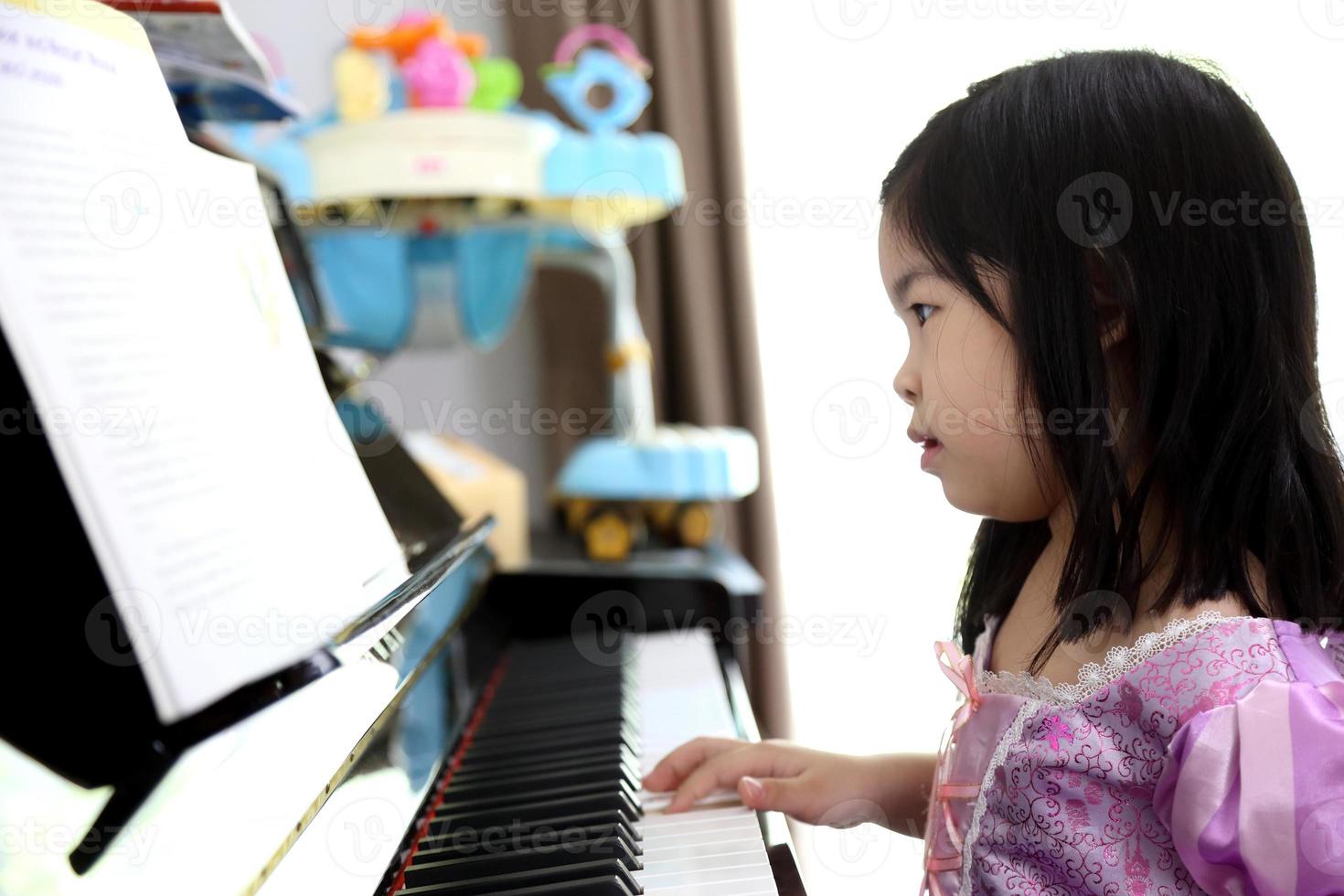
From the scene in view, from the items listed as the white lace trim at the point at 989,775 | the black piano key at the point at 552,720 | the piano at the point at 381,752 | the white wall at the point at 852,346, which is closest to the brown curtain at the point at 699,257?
the white wall at the point at 852,346

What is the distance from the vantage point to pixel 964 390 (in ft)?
2.63

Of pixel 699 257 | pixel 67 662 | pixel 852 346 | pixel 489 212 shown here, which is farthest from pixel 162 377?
pixel 852 346

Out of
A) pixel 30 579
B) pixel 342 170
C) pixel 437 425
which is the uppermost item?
pixel 342 170

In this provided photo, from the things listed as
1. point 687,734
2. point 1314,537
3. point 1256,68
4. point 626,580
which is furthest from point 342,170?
point 1256,68

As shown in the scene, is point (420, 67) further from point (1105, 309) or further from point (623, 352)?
point (1105, 309)

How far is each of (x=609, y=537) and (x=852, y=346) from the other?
0.86 metres

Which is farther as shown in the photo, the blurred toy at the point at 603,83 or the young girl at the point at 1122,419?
the blurred toy at the point at 603,83

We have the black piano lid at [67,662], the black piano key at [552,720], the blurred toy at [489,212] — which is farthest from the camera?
the blurred toy at [489,212]

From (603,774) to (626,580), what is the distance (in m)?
0.49

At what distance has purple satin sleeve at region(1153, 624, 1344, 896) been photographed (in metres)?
0.65

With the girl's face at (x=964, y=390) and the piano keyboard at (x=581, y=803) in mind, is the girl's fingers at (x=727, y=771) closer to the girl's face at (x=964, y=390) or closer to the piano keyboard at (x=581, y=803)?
the piano keyboard at (x=581, y=803)

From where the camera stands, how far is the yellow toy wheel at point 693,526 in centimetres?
198

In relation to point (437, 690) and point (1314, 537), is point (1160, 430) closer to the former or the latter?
point (1314, 537)

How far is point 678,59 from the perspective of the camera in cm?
238
